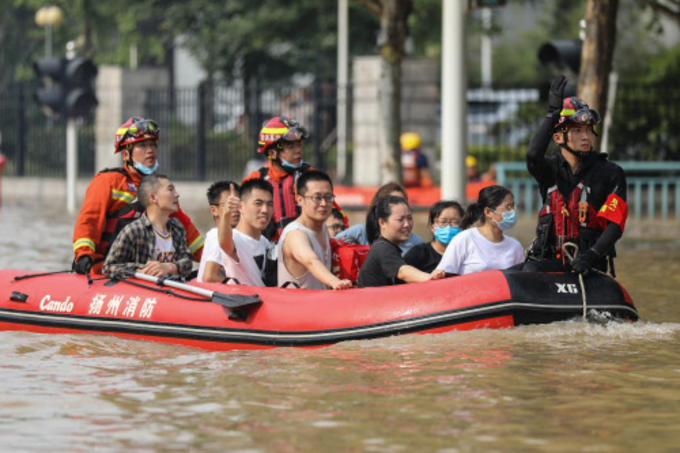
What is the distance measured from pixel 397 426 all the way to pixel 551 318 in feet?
7.45

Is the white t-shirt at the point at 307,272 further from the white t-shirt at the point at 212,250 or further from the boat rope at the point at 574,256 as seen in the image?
the boat rope at the point at 574,256

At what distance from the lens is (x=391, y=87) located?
21.2 metres

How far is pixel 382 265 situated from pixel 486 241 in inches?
29.1

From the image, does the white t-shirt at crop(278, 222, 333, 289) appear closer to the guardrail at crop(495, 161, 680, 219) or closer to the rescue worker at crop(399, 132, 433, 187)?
the rescue worker at crop(399, 132, 433, 187)

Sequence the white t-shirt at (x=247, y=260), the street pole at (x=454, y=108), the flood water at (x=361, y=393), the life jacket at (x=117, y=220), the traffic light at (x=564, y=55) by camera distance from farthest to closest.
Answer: the traffic light at (x=564, y=55), the street pole at (x=454, y=108), the life jacket at (x=117, y=220), the white t-shirt at (x=247, y=260), the flood water at (x=361, y=393)

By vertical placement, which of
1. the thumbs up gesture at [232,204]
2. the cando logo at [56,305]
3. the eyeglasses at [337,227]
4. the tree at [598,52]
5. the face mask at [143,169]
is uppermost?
the tree at [598,52]

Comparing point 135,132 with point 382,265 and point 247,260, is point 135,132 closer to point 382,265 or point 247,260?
point 247,260

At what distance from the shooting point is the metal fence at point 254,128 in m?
25.3

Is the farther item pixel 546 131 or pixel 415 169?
pixel 415 169

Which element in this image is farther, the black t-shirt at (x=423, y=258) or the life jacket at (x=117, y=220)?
the life jacket at (x=117, y=220)

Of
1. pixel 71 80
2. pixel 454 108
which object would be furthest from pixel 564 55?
pixel 71 80

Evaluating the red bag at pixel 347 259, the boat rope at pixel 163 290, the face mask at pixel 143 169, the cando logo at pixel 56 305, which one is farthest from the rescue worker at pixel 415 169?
the boat rope at pixel 163 290

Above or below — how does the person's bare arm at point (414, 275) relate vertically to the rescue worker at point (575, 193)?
below

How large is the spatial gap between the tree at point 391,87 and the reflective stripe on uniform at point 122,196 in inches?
434
